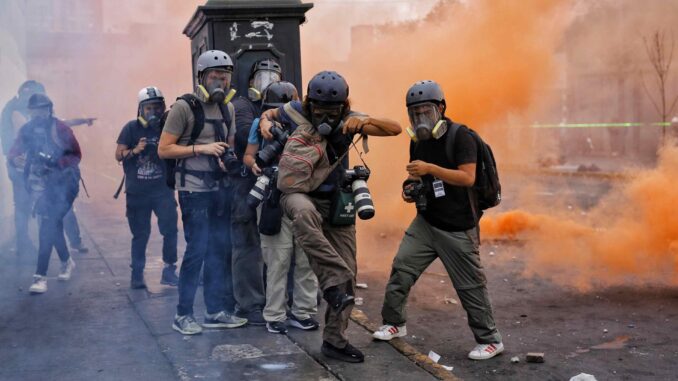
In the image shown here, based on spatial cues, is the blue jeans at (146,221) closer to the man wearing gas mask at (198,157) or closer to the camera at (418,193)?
the man wearing gas mask at (198,157)

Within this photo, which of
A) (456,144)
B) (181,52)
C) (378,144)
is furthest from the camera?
(181,52)

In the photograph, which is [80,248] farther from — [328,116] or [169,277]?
[328,116]

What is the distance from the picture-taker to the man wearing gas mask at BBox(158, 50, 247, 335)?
5270 millimetres

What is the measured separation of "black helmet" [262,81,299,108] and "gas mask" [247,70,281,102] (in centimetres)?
25

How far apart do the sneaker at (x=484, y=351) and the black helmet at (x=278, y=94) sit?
2121 millimetres

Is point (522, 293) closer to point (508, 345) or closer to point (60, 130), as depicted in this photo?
point (508, 345)

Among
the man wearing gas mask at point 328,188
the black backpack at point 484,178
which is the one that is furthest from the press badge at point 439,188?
the man wearing gas mask at point 328,188

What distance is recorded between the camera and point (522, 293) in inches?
281

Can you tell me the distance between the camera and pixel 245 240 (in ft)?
18.8

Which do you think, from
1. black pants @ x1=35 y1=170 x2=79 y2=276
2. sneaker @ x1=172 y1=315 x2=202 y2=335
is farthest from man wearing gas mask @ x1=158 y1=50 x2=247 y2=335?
black pants @ x1=35 y1=170 x2=79 y2=276

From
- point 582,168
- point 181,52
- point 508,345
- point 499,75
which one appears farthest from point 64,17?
point 582,168

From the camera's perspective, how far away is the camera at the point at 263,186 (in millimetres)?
5070

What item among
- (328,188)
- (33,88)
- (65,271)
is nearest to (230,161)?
(328,188)

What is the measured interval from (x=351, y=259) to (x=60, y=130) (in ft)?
11.3
